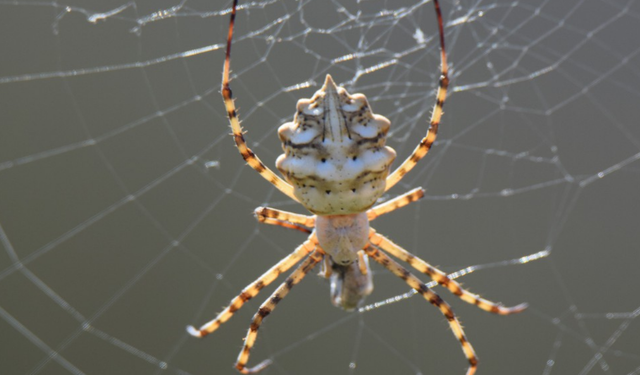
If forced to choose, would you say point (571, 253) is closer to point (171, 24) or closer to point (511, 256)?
point (511, 256)

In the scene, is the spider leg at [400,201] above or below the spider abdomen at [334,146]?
above

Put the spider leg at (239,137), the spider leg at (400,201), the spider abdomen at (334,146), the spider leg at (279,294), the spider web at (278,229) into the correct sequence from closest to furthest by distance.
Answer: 1. the spider abdomen at (334,146)
2. the spider leg at (239,137)
3. the spider leg at (400,201)
4. the spider leg at (279,294)
5. the spider web at (278,229)

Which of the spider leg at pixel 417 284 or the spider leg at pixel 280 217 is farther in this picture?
the spider leg at pixel 417 284

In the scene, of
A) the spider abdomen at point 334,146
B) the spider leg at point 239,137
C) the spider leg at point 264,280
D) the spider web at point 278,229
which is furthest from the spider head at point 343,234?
the spider web at point 278,229

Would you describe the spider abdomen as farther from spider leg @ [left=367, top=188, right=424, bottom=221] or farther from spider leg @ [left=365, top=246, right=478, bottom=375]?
spider leg @ [left=365, top=246, right=478, bottom=375]

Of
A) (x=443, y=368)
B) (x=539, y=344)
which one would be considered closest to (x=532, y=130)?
(x=539, y=344)

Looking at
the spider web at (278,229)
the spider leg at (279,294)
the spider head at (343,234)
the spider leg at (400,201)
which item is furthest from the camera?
the spider web at (278,229)

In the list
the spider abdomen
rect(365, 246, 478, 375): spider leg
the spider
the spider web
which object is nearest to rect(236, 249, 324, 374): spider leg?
the spider

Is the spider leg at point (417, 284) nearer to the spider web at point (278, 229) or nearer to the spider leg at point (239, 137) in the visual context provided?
the spider leg at point (239, 137)
